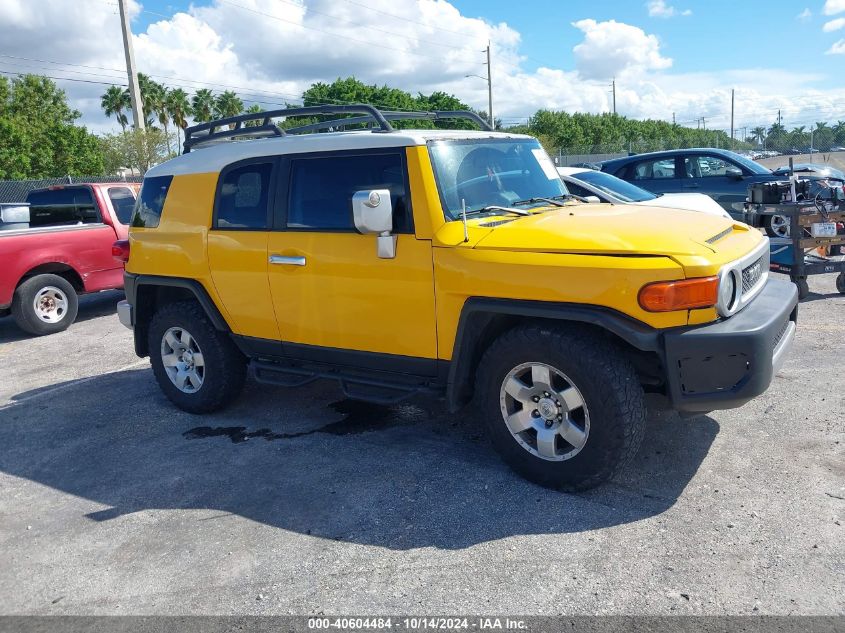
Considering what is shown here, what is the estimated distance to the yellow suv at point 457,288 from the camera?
3.44 meters

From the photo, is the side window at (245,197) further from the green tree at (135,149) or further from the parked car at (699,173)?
the green tree at (135,149)

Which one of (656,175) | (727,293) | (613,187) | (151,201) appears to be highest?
(151,201)

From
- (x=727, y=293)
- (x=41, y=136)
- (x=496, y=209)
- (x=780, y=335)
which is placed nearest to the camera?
(x=727, y=293)

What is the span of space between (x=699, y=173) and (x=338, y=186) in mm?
9701

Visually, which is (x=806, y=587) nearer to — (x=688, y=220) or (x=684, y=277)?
(x=684, y=277)

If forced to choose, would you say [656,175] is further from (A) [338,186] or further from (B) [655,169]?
(A) [338,186]

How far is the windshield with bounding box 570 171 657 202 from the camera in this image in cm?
924

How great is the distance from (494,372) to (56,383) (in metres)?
4.93

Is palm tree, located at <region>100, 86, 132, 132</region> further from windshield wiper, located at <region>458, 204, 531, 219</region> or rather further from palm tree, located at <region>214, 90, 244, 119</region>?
windshield wiper, located at <region>458, 204, 531, 219</region>

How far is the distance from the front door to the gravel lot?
0.72 meters

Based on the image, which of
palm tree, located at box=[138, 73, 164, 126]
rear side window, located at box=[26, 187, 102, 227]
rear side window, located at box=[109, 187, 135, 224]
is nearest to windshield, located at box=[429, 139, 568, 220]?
rear side window, located at box=[109, 187, 135, 224]

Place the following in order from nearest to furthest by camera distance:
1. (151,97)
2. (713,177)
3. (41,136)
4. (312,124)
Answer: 1. (312,124)
2. (713,177)
3. (41,136)
4. (151,97)

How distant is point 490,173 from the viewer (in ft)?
14.7

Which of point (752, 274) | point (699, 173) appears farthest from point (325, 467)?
point (699, 173)
